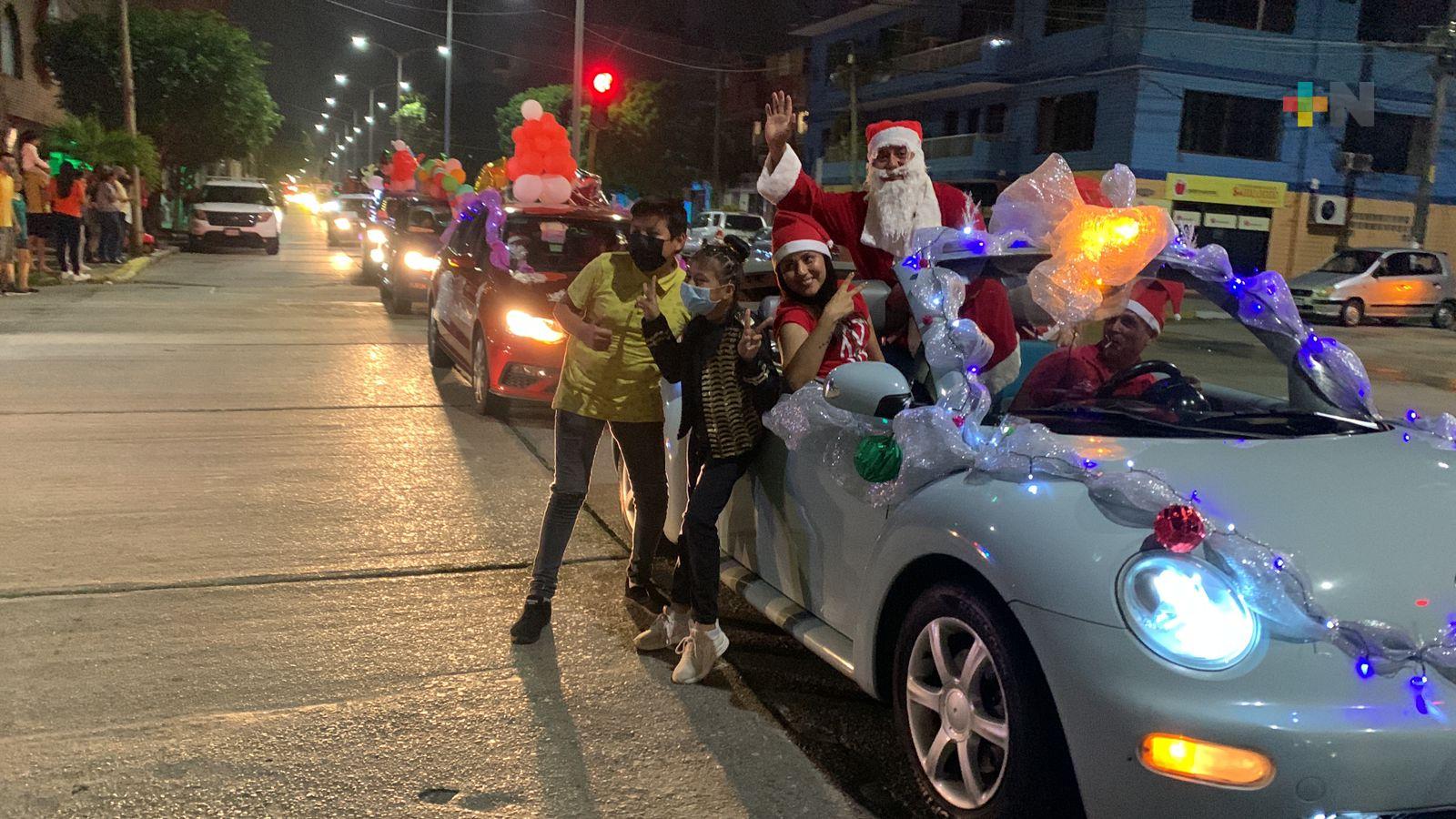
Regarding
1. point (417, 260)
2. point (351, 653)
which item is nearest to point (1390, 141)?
point (417, 260)

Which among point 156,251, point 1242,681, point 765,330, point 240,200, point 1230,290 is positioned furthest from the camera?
point 240,200

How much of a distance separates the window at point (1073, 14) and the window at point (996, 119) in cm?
324

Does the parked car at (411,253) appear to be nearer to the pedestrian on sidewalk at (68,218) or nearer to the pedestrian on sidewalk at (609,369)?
the pedestrian on sidewalk at (68,218)

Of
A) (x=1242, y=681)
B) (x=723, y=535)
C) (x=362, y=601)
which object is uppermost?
(x=1242, y=681)

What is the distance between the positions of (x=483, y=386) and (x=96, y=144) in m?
19.6

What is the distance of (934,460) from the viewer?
3.24 m

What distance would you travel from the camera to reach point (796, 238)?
418 cm

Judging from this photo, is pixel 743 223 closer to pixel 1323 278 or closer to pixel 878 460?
pixel 1323 278

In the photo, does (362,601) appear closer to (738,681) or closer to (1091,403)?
(738,681)

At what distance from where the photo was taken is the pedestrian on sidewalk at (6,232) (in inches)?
627

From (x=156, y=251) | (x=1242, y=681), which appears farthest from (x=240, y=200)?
(x=1242, y=681)

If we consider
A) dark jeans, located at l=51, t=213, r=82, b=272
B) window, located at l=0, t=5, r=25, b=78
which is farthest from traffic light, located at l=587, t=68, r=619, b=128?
window, located at l=0, t=5, r=25, b=78

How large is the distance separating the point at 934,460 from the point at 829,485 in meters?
0.55

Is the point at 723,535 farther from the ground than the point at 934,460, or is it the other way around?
the point at 934,460
